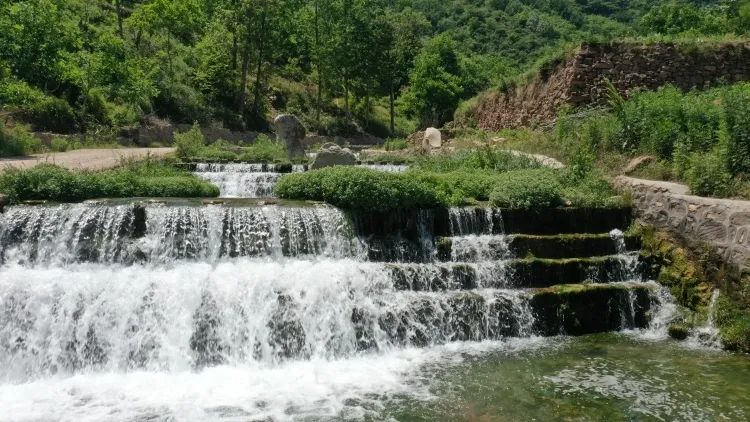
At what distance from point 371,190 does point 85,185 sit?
19.9 feet

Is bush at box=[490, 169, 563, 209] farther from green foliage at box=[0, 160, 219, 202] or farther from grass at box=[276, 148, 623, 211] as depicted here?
green foliage at box=[0, 160, 219, 202]

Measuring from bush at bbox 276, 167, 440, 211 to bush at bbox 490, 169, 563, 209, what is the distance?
4.57ft

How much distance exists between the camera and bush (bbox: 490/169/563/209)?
39.0ft

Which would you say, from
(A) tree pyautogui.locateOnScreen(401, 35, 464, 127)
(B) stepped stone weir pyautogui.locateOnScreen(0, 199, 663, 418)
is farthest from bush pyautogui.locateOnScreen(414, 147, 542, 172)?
(A) tree pyautogui.locateOnScreen(401, 35, 464, 127)

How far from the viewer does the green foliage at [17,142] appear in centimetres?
1766

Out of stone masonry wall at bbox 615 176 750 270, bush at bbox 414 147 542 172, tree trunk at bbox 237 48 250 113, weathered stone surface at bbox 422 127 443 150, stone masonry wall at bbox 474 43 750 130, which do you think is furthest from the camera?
tree trunk at bbox 237 48 250 113

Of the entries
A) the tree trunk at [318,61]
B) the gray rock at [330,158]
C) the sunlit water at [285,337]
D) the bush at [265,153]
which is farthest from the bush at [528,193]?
the tree trunk at [318,61]

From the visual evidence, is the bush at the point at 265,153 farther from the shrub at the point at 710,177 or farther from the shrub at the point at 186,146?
the shrub at the point at 710,177

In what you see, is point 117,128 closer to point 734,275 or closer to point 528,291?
point 528,291

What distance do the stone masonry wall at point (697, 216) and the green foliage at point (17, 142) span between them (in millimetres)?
17503

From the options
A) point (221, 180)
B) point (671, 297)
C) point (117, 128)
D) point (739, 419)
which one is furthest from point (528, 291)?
point (117, 128)

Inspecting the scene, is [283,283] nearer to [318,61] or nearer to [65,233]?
[65,233]

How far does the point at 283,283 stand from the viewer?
369 inches

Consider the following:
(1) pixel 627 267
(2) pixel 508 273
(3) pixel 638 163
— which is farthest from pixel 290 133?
(1) pixel 627 267
